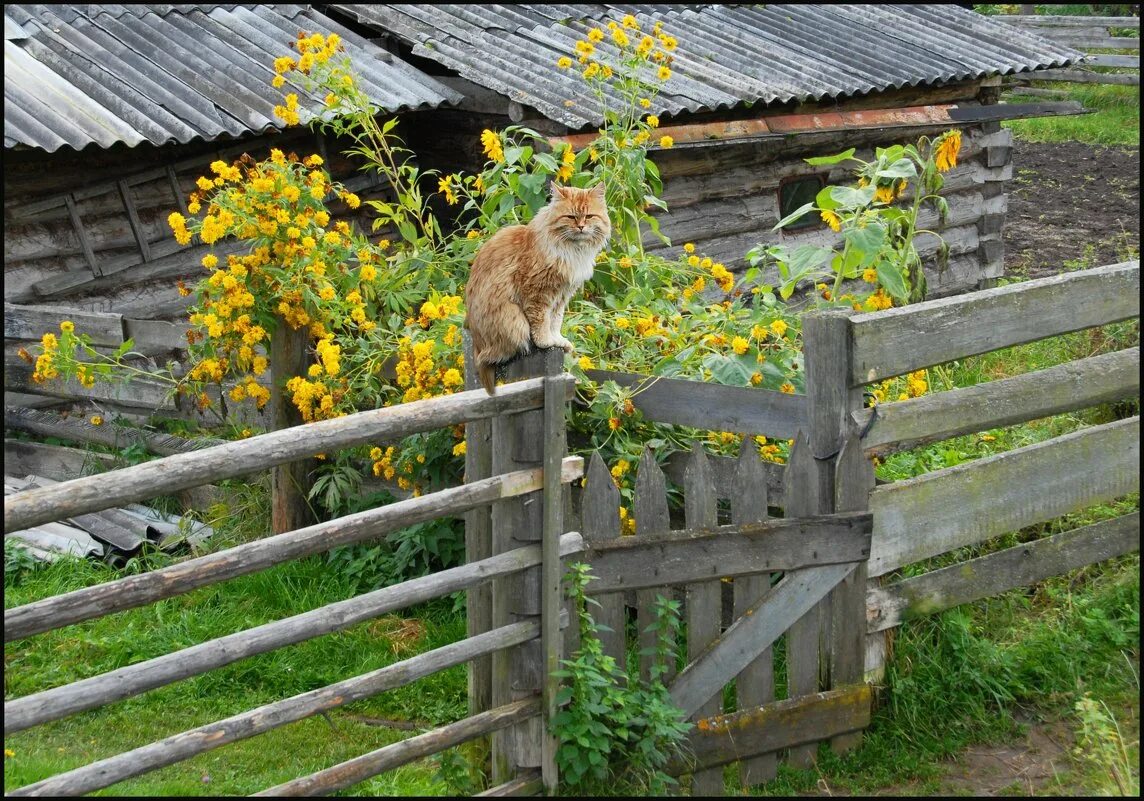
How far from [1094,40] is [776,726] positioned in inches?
759

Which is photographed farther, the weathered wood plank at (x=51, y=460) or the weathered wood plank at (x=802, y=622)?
the weathered wood plank at (x=51, y=460)

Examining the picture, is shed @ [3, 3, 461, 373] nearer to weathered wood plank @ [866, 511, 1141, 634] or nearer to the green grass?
weathered wood plank @ [866, 511, 1141, 634]

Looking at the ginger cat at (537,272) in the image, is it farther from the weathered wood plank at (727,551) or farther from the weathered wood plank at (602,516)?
the weathered wood plank at (727,551)

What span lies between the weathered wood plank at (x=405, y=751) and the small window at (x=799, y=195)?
24.7 ft

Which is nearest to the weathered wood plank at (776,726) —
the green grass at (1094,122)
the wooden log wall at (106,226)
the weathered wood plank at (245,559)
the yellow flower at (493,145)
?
the weathered wood plank at (245,559)

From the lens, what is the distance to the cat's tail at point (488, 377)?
3.86m

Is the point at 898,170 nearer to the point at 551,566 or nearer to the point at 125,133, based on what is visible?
the point at 551,566

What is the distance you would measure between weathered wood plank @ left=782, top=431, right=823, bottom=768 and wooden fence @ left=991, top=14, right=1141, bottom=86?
670 inches

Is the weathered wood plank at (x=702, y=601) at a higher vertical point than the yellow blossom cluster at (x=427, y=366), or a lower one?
lower

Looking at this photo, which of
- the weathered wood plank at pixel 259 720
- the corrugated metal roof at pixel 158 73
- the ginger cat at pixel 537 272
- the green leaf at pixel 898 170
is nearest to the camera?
the weathered wood plank at pixel 259 720

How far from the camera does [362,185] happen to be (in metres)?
9.66

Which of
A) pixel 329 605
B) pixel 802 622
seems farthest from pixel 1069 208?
pixel 329 605

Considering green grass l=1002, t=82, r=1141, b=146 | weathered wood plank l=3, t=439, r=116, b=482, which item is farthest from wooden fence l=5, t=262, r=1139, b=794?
green grass l=1002, t=82, r=1141, b=146

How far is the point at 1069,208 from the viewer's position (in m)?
15.2
